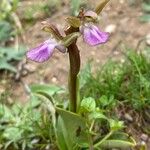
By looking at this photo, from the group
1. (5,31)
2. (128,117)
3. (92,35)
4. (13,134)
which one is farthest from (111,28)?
(92,35)

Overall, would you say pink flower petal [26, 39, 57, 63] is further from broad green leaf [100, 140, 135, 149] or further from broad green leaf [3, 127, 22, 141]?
broad green leaf [3, 127, 22, 141]

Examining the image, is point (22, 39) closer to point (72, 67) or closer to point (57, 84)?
point (57, 84)

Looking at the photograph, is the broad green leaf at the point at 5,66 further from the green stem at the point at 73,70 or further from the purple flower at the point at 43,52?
→ the purple flower at the point at 43,52

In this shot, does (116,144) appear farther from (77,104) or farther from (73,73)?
(73,73)

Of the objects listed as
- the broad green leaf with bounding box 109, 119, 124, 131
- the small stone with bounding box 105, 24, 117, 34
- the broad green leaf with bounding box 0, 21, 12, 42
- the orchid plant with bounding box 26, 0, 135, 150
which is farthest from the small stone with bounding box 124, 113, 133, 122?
the broad green leaf with bounding box 0, 21, 12, 42

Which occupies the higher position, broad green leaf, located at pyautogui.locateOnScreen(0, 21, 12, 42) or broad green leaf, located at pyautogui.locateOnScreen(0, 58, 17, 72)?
broad green leaf, located at pyautogui.locateOnScreen(0, 21, 12, 42)

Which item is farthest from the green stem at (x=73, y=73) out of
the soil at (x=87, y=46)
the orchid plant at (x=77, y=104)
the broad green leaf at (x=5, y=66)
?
the broad green leaf at (x=5, y=66)

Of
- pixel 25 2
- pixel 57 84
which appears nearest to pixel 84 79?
pixel 57 84
